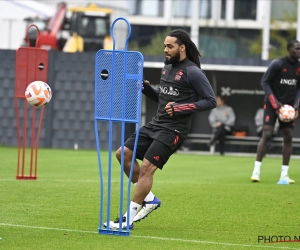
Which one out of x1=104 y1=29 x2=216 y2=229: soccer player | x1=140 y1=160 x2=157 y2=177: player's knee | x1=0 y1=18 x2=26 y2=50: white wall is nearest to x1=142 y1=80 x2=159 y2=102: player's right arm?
x1=104 y1=29 x2=216 y2=229: soccer player

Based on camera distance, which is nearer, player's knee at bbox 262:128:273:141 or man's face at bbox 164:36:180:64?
man's face at bbox 164:36:180:64

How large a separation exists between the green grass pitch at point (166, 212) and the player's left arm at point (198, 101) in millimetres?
1250

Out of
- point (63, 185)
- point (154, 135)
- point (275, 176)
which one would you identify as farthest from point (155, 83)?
point (154, 135)

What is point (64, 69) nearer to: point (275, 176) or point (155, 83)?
point (155, 83)

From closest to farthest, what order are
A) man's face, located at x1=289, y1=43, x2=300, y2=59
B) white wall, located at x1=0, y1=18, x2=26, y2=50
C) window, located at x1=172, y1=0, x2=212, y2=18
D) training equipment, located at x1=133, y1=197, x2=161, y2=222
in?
training equipment, located at x1=133, y1=197, x2=161, y2=222, man's face, located at x1=289, y1=43, x2=300, y2=59, white wall, located at x1=0, y1=18, x2=26, y2=50, window, located at x1=172, y1=0, x2=212, y2=18

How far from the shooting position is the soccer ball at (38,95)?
13.2 m

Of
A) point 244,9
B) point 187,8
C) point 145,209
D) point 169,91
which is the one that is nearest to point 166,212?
point 145,209

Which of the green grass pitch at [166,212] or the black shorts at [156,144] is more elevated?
the black shorts at [156,144]

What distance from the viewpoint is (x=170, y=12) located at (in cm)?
6988

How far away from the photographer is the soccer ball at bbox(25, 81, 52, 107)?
13.2 meters

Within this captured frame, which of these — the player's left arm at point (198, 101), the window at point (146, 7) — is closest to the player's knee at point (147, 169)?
the player's left arm at point (198, 101)

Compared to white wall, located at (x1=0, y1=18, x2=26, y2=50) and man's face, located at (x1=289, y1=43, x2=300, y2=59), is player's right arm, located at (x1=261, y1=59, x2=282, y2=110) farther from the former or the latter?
white wall, located at (x1=0, y1=18, x2=26, y2=50)

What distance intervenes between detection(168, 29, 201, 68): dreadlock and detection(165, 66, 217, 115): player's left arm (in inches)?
9.0

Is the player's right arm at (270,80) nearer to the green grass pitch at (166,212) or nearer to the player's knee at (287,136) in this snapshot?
the player's knee at (287,136)
